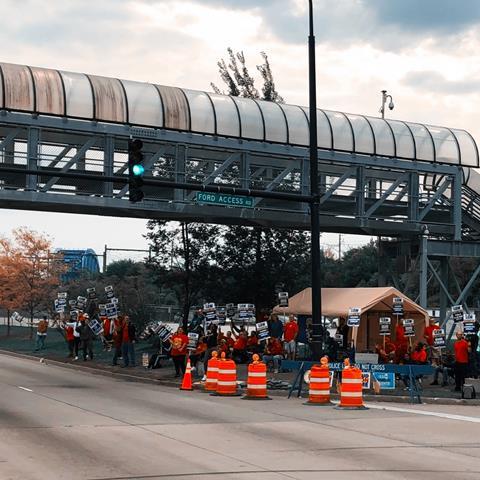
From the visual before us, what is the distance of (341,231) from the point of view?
36.9m

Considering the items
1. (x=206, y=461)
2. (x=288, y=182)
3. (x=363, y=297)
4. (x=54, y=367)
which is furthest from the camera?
(x=288, y=182)

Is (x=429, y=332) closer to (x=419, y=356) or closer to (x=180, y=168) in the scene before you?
(x=419, y=356)

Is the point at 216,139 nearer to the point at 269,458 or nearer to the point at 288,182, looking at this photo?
the point at 288,182

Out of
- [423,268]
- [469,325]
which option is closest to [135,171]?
[469,325]

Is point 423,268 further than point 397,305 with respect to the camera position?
Yes

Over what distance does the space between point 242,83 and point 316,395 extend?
77.8ft

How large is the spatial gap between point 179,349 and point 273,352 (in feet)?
12.4

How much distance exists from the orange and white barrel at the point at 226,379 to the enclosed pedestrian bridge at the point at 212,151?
6.36 m

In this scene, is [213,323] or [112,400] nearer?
[112,400]

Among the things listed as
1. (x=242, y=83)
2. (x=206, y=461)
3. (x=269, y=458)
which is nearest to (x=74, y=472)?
(x=206, y=461)

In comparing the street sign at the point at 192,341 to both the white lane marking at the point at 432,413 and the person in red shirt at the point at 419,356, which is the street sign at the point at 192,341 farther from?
the white lane marking at the point at 432,413

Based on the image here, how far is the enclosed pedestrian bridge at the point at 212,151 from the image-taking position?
96.5ft

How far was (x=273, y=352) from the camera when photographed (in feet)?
103

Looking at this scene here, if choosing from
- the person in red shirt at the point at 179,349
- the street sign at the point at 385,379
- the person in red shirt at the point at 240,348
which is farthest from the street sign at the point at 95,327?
the street sign at the point at 385,379
